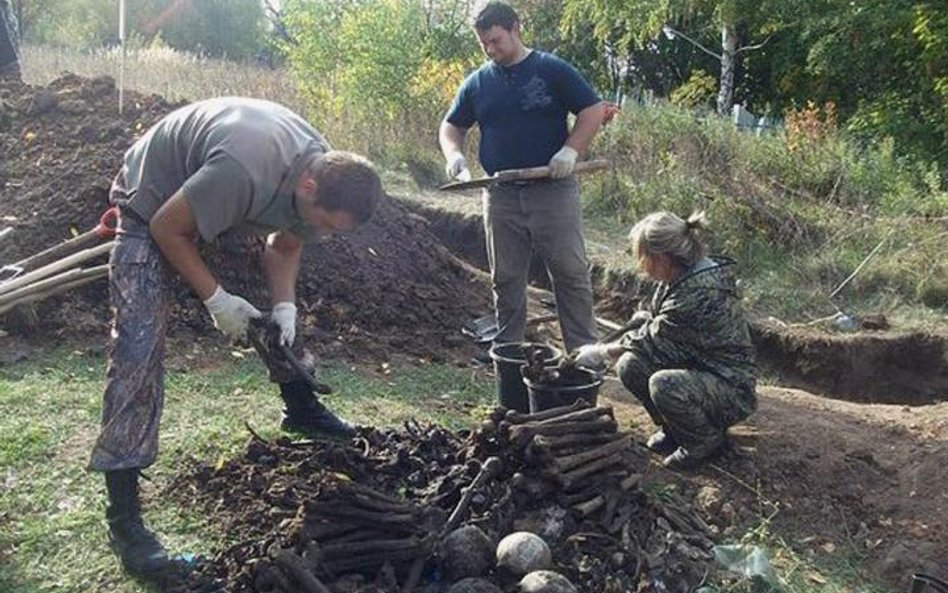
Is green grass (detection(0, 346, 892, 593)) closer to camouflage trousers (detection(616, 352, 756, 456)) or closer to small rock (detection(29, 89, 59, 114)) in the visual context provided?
camouflage trousers (detection(616, 352, 756, 456))

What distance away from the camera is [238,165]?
3291 millimetres

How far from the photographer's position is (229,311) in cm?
366

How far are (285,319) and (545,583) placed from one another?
5.38 feet

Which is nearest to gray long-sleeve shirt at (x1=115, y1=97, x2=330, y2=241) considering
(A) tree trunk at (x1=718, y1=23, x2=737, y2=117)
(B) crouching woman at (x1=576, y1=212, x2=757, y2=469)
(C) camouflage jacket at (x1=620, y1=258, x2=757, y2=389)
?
(B) crouching woman at (x1=576, y1=212, x2=757, y2=469)

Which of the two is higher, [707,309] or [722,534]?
[707,309]

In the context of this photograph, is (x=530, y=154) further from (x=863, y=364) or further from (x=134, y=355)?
(x=863, y=364)

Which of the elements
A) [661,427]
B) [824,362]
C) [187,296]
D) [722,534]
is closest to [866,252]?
[824,362]

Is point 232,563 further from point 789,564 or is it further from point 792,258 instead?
point 792,258

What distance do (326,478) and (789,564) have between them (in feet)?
6.66

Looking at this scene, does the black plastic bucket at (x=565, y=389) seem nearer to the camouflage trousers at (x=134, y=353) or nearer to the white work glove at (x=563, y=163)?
the white work glove at (x=563, y=163)

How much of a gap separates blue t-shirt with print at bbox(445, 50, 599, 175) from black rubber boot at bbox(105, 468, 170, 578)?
296 centimetres

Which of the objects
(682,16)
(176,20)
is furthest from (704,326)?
(176,20)

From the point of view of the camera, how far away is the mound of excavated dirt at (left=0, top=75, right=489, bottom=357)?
6406 millimetres

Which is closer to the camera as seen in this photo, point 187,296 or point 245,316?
point 245,316
